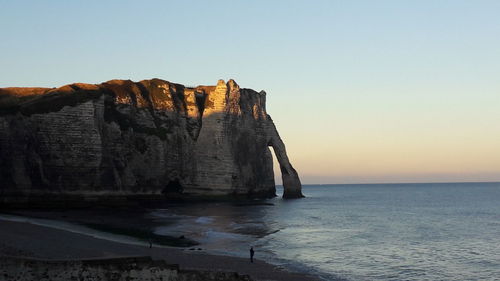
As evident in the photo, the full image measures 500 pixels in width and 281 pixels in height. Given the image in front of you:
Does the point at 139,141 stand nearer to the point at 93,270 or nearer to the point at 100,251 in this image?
the point at 100,251

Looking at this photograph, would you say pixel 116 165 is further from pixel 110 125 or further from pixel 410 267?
pixel 410 267

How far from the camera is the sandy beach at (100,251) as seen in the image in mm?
27969

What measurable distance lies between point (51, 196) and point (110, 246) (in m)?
45.6

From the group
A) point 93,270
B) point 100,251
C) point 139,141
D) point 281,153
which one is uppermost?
point 139,141

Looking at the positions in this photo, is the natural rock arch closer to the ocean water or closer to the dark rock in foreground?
the ocean water

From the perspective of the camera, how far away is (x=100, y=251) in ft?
102

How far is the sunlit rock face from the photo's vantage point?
75688mm

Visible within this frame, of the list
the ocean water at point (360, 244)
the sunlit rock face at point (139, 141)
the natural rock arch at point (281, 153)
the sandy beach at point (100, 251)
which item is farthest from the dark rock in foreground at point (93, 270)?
the natural rock arch at point (281, 153)

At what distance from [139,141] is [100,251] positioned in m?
66.1

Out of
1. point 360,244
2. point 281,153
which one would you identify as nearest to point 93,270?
point 360,244

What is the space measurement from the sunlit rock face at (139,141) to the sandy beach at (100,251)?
3959 cm

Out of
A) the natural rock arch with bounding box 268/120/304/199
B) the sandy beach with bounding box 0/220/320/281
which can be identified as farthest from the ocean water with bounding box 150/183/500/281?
the natural rock arch with bounding box 268/120/304/199

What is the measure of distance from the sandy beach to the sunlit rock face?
39.6 m

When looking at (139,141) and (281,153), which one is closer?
(139,141)
